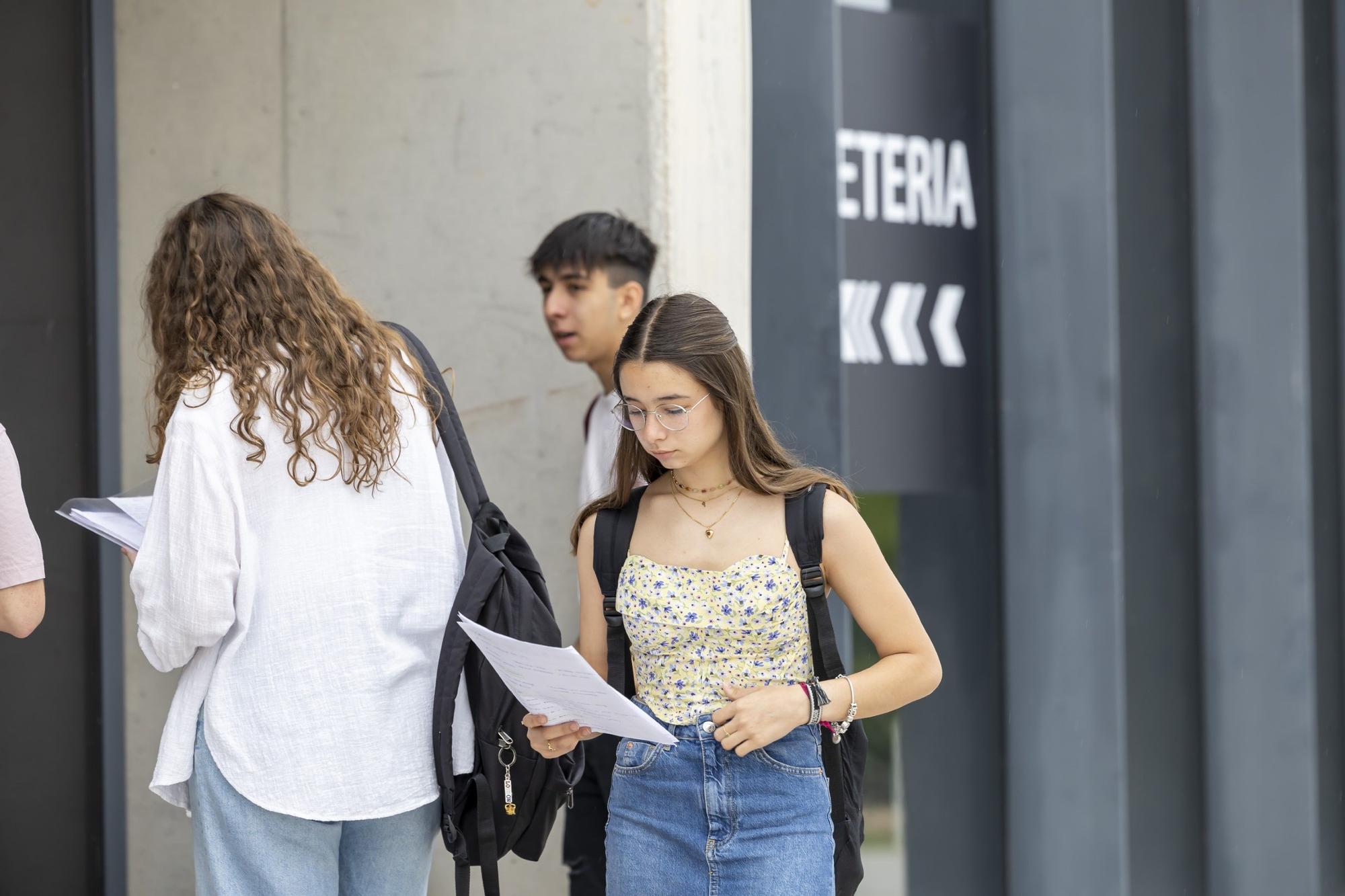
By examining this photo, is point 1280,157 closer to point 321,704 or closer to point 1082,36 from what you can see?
point 1082,36

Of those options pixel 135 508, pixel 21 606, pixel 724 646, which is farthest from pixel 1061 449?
pixel 21 606

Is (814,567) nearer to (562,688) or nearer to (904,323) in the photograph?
(562,688)

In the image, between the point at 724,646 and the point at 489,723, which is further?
the point at 489,723

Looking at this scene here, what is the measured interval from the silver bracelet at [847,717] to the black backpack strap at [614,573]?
0.37 meters

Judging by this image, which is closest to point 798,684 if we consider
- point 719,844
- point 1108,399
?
point 719,844

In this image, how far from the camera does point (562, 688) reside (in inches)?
85.7

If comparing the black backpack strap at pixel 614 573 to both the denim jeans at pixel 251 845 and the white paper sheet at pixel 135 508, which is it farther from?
the white paper sheet at pixel 135 508

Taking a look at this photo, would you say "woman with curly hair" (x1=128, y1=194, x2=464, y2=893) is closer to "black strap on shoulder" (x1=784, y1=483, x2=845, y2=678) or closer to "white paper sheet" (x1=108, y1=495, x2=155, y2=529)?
Answer: "white paper sheet" (x1=108, y1=495, x2=155, y2=529)

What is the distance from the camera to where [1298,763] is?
18.1 ft

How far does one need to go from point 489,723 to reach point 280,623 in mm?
422

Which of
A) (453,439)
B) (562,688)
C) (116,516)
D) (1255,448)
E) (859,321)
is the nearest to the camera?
(562,688)

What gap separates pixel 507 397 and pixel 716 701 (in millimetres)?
2041

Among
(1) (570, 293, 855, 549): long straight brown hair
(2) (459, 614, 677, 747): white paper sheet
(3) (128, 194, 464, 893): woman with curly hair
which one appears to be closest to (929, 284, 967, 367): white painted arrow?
(1) (570, 293, 855, 549): long straight brown hair

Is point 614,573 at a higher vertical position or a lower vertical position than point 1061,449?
lower
